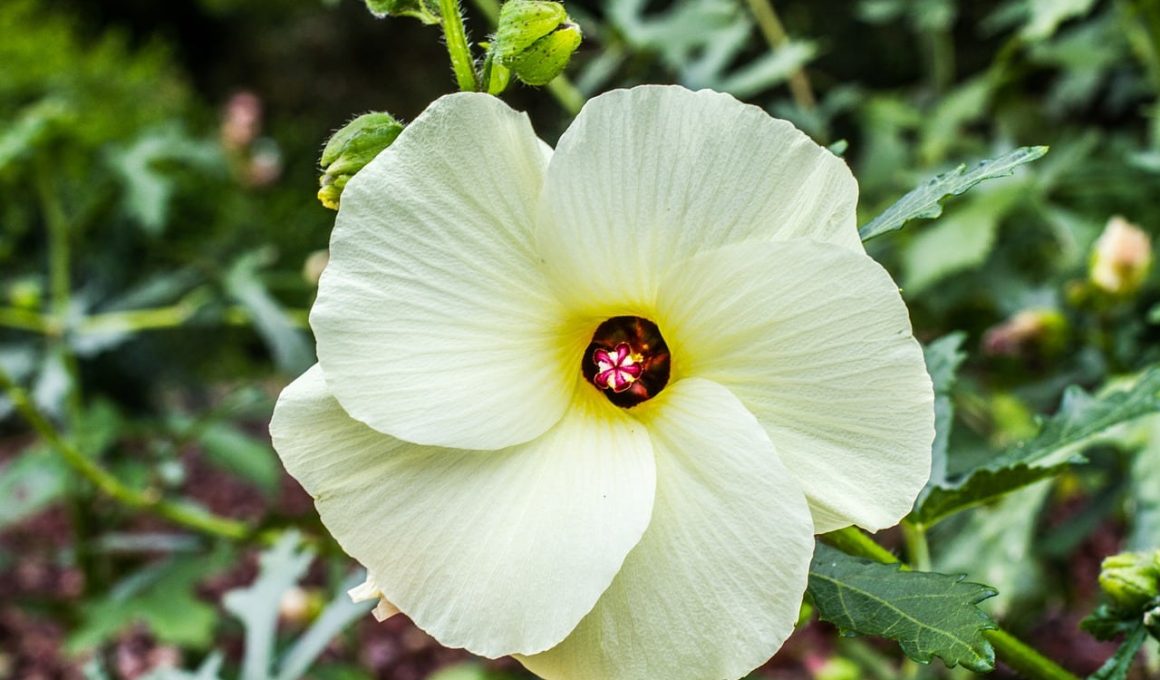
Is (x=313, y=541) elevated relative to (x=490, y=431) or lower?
lower

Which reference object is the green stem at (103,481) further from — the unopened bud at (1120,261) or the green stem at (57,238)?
the unopened bud at (1120,261)

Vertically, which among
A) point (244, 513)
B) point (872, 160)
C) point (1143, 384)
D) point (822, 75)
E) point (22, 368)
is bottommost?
point (244, 513)

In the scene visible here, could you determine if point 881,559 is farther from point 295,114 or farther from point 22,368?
point 295,114

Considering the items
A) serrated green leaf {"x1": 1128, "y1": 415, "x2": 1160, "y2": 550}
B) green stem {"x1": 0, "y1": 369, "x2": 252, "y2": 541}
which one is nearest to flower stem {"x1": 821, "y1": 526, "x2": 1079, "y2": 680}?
serrated green leaf {"x1": 1128, "y1": 415, "x2": 1160, "y2": 550}

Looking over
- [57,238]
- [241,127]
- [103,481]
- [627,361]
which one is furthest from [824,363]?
[241,127]

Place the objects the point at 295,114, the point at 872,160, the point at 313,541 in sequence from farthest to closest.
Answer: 1. the point at 295,114
2. the point at 872,160
3. the point at 313,541

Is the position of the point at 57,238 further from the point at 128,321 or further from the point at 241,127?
the point at 241,127

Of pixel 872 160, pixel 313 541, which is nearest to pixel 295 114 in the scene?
pixel 872 160
